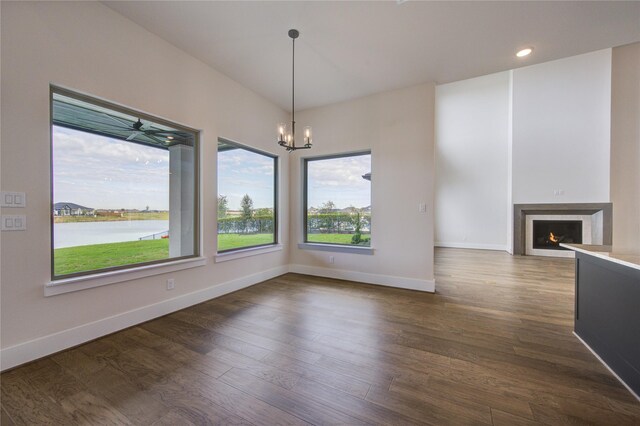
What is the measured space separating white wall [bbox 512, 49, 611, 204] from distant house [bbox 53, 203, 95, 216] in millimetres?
9311

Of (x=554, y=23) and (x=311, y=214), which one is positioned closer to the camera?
(x=554, y=23)

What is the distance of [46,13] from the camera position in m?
2.10

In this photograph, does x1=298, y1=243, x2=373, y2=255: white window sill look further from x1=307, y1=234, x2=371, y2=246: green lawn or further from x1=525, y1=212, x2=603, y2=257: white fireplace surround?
x1=525, y1=212, x2=603, y2=257: white fireplace surround

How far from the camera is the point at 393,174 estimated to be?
13.6ft

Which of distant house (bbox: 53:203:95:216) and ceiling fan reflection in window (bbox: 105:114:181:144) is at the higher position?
ceiling fan reflection in window (bbox: 105:114:181:144)

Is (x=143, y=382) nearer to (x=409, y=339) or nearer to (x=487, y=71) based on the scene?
(x=409, y=339)

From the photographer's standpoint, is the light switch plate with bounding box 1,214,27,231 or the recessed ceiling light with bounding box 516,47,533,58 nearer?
the light switch plate with bounding box 1,214,27,231

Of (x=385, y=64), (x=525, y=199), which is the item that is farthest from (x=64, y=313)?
(x=525, y=199)

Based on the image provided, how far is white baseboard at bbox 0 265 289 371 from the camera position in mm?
1959

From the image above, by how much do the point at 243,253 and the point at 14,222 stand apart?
2.43 meters

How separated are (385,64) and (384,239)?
A: 261 cm

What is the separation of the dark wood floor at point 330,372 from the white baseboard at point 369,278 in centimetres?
64

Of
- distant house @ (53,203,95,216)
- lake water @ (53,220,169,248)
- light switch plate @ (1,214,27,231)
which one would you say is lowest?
lake water @ (53,220,169,248)

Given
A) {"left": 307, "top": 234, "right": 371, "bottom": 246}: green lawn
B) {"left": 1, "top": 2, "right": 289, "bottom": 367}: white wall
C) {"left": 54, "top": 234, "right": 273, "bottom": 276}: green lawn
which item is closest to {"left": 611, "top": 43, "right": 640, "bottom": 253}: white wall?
{"left": 307, "top": 234, "right": 371, "bottom": 246}: green lawn
